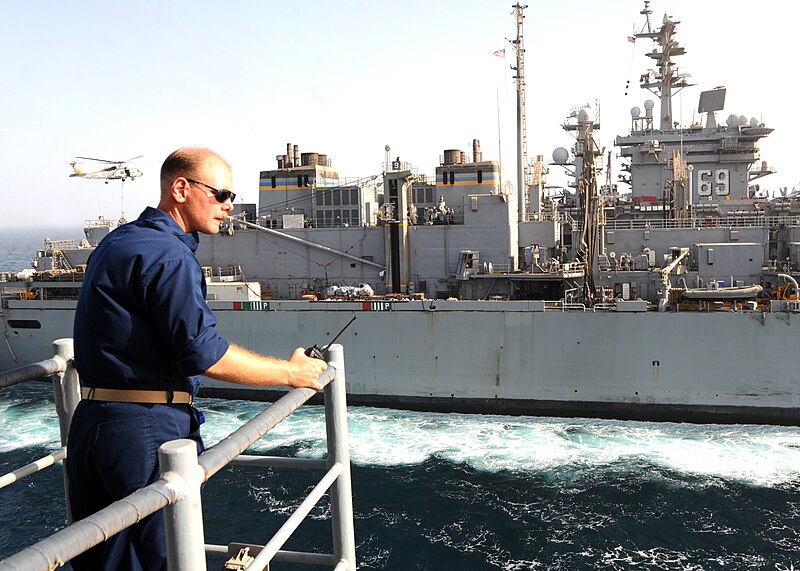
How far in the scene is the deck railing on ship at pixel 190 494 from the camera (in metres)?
1.21

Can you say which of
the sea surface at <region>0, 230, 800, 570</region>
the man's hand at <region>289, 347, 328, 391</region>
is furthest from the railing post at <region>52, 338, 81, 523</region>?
the sea surface at <region>0, 230, 800, 570</region>

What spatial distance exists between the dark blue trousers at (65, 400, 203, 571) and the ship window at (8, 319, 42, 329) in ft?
74.1

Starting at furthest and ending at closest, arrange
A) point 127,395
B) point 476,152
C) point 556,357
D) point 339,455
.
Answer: point 476,152 < point 556,357 < point 339,455 < point 127,395

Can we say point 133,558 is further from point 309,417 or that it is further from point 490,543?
point 309,417

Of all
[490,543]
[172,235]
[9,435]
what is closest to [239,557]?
[172,235]

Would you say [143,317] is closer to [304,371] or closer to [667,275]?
[304,371]

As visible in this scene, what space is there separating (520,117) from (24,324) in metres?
18.2

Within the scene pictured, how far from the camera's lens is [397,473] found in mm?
14430

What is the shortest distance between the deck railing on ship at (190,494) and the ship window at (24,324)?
21.8 meters

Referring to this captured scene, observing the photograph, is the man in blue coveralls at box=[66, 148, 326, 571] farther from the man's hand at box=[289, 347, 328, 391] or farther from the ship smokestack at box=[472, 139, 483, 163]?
the ship smokestack at box=[472, 139, 483, 163]

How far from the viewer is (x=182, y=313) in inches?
70.8

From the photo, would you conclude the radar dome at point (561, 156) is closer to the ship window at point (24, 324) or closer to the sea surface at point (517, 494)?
the sea surface at point (517, 494)

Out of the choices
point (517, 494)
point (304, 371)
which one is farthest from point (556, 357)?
point (304, 371)

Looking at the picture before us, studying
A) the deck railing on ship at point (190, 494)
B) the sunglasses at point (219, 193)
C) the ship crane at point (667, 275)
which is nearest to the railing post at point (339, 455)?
the deck railing on ship at point (190, 494)
